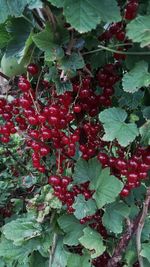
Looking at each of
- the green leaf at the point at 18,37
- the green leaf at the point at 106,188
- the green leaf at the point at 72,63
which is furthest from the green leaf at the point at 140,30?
the green leaf at the point at 106,188

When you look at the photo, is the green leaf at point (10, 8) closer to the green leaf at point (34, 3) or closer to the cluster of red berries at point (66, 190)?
the green leaf at point (34, 3)

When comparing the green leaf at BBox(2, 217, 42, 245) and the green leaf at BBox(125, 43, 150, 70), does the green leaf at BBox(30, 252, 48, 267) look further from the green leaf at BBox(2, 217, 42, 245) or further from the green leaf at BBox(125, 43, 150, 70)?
the green leaf at BBox(125, 43, 150, 70)

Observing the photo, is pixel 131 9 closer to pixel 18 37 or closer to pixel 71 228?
pixel 18 37

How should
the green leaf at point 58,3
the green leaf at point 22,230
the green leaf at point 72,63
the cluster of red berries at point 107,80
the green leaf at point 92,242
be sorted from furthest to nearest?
the green leaf at point 22,230, the green leaf at point 92,242, the cluster of red berries at point 107,80, the green leaf at point 72,63, the green leaf at point 58,3

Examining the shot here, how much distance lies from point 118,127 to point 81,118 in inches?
6.8

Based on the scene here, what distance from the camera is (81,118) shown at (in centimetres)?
102

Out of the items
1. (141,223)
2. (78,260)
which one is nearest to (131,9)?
(141,223)

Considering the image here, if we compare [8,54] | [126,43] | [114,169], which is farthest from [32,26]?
[114,169]

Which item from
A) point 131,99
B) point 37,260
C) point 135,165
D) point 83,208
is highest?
point 131,99

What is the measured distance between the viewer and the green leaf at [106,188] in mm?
963

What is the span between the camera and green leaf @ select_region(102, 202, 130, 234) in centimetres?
103

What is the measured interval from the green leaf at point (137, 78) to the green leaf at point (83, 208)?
32cm

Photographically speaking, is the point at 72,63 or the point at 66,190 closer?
the point at 72,63

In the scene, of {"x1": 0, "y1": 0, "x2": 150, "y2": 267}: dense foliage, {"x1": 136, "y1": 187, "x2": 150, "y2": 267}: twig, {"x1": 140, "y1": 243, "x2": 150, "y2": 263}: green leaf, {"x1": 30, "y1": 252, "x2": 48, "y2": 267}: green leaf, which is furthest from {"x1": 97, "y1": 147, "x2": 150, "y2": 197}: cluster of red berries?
{"x1": 30, "y1": 252, "x2": 48, "y2": 267}: green leaf
